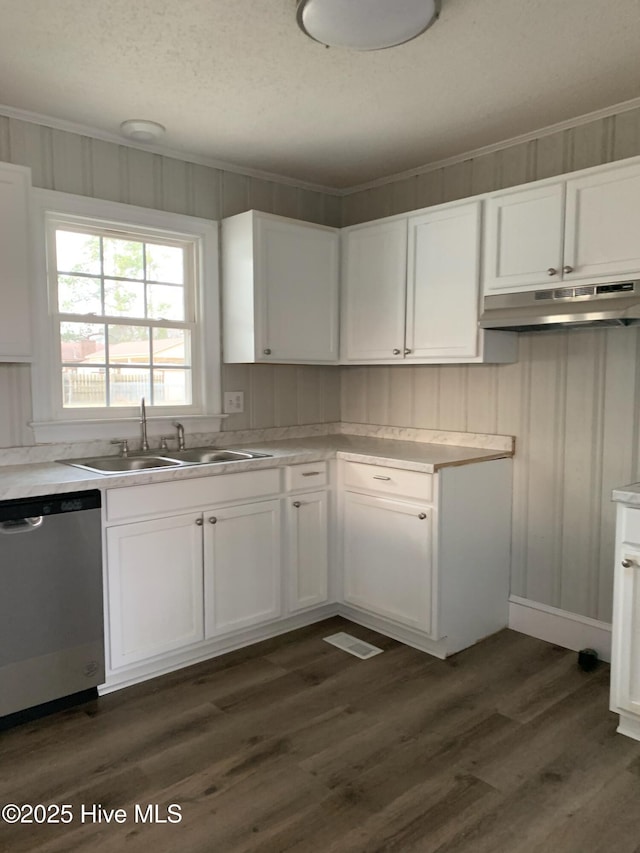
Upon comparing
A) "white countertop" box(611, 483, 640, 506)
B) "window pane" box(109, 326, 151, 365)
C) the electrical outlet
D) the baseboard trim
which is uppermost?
"window pane" box(109, 326, 151, 365)

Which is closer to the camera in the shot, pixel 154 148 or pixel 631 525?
pixel 631 525

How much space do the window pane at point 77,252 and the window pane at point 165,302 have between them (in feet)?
1.00

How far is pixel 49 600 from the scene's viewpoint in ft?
7.66

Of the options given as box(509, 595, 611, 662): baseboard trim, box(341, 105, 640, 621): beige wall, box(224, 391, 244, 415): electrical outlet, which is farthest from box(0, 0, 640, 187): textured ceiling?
box(509, 595, 611, 662): baseboard trim

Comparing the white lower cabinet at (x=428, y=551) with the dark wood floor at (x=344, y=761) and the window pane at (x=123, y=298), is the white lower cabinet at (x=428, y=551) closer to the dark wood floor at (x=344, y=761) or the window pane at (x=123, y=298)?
the dark wood floor at (x=344, y=761)

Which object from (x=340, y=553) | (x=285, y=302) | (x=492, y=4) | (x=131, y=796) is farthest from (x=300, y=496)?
(x=492, y=4)

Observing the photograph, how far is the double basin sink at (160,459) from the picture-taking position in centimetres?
293

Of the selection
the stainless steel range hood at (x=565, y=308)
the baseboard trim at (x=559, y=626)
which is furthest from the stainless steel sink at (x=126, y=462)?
the baseboard trim at (x=559, y=626)

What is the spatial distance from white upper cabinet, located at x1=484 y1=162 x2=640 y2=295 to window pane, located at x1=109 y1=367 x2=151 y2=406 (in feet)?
5.88

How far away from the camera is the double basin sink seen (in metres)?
2.93

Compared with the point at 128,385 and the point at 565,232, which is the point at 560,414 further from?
the point at 128,385

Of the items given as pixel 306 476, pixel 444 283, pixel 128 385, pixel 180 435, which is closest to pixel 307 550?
pixel 306 476

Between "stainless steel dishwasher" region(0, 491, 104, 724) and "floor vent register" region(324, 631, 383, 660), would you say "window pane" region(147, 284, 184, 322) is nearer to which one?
"stainless steel dishwasher" region(0, 491, 104, 724)

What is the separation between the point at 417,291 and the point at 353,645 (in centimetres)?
181
